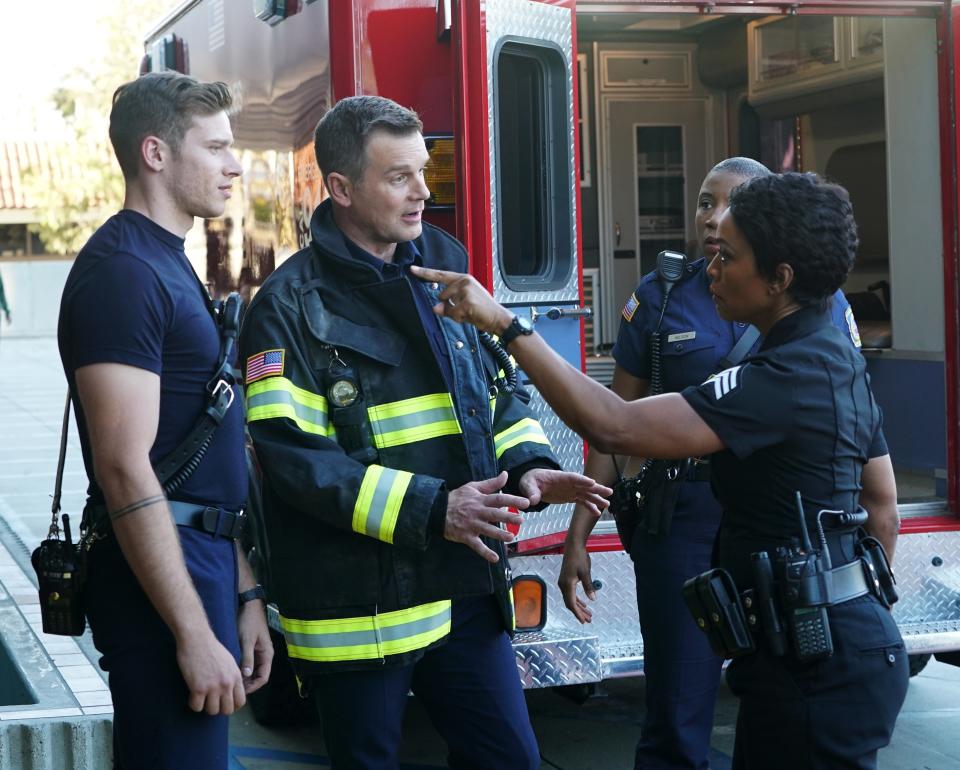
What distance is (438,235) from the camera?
3197mm

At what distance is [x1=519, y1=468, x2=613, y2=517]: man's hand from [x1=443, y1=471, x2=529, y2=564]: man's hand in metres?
0.26

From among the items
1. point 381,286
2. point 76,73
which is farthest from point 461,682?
point 76,73

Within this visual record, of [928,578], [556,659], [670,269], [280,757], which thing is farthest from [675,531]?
[280,757]

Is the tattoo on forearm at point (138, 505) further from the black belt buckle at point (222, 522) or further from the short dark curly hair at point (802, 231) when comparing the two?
the short dark curly hair at point (802, 231)

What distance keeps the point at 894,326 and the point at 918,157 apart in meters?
0.87

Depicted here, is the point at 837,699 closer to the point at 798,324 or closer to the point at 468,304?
the point at 798,324

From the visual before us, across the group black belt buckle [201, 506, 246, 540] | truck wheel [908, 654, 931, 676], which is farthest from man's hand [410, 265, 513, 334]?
truck wheel [908, 654, 931, 676]

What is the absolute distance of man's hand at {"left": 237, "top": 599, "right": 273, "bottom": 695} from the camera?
2.79 m

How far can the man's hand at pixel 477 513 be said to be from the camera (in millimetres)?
2680

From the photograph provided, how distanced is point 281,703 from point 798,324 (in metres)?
3.05

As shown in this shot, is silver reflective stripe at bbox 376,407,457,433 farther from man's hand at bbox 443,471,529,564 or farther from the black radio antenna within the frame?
the black radio antenna

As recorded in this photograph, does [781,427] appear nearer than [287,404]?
Yes

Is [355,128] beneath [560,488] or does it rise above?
above

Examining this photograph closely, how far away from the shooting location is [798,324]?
106 inches
